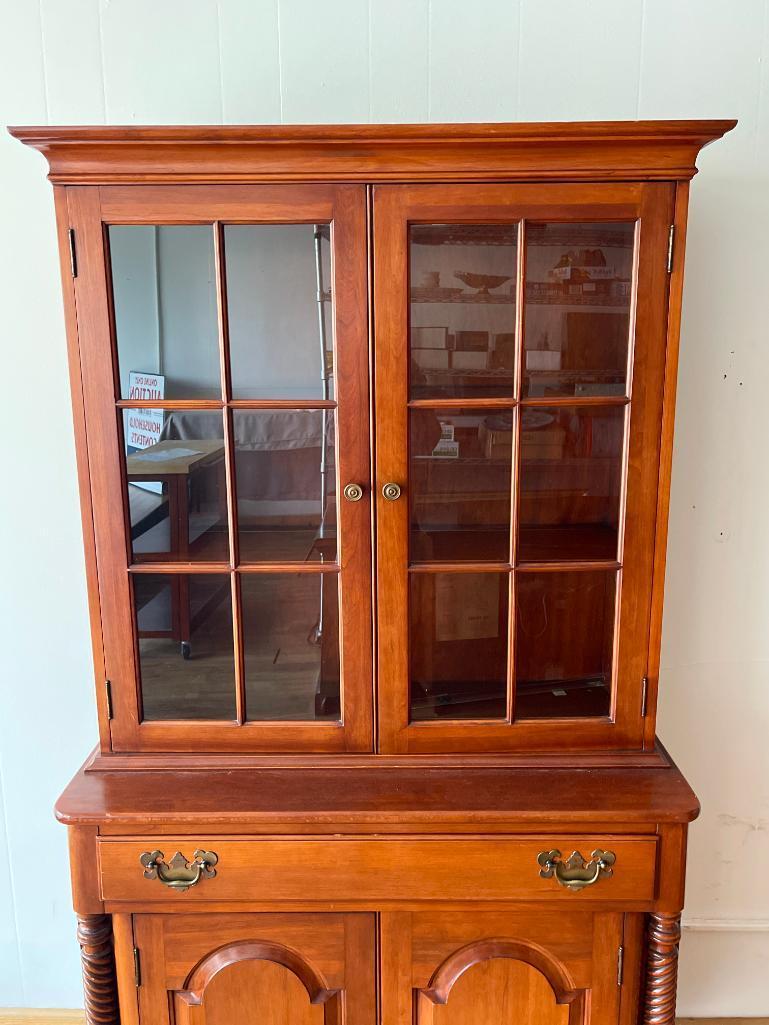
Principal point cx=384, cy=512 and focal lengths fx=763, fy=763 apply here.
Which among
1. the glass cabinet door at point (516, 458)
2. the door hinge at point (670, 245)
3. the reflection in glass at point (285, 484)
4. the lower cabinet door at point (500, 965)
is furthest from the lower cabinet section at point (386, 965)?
the door hinge at point (670, 245)

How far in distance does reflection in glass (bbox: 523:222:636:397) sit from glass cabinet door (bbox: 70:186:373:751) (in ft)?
0.85

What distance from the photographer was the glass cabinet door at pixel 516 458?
3.68ft

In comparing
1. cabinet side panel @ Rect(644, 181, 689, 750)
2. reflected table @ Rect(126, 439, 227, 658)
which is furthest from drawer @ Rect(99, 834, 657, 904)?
reflected table @ Rect(126, 439, 227, 658)

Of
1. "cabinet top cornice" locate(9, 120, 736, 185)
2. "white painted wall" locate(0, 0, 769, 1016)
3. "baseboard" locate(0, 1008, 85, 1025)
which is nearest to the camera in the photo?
"cabinet top cornice" locate(9, 120, 736, 185)

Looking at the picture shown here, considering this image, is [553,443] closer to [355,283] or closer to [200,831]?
[355,283]

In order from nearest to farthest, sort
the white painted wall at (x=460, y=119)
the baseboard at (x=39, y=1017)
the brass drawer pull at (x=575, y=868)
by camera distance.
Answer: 1. the brass drawer pull at (x=575, y=868)
2. the white painted wall at (x=460, y=119)
3. the baseboard at (x=39, y=1017)

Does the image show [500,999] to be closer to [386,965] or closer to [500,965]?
[500,965]

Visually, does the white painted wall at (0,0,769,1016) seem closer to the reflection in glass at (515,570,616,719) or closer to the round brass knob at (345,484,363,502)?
the reflection in glass at (515,570,616,719)

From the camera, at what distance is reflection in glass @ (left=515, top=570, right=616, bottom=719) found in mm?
1227

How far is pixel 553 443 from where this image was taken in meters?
1.18

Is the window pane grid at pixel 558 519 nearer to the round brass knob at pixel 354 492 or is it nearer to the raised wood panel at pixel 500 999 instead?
the round brass knob at pixel 354 492

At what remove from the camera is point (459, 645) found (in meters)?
1.24

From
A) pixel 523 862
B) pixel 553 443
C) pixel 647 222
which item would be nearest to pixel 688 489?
pixel 553 443

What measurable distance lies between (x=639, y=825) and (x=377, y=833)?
40cm
